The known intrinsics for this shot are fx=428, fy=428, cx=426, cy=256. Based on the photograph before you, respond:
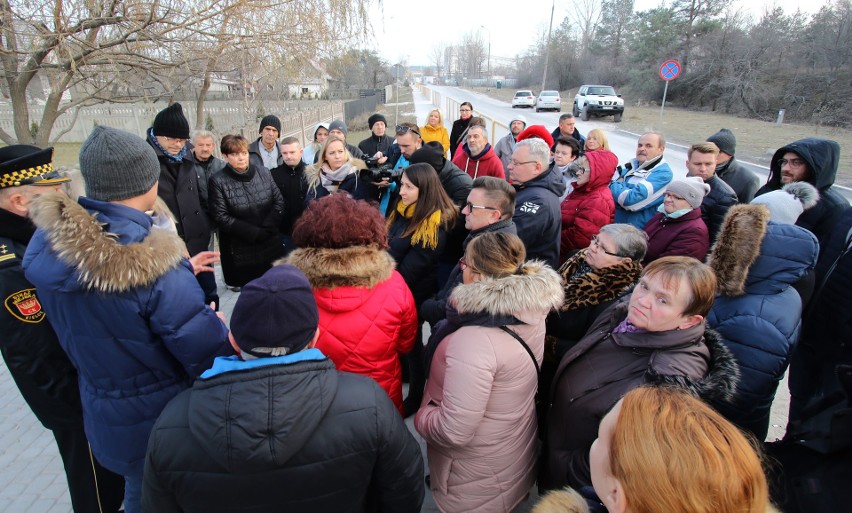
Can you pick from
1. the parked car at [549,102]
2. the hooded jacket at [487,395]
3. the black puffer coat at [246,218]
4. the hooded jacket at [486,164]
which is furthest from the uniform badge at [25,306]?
the parked car at [549,102]

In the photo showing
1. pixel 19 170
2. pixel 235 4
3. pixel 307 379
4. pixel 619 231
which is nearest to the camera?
pixel 307 379

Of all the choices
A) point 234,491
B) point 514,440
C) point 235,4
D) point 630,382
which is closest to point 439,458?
point 514,440

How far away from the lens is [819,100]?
22.5 m

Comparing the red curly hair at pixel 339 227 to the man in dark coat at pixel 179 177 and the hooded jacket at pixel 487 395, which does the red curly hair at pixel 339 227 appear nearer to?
the hooded jacket at pixel 487 395

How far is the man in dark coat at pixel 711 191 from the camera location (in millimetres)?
3481

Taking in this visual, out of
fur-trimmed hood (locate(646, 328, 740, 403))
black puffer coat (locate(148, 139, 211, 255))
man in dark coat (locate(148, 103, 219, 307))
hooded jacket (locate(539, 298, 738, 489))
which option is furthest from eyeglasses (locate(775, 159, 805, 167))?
black puffer coat (locate(148, 139, 211, 255))

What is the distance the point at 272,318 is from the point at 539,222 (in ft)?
7.44

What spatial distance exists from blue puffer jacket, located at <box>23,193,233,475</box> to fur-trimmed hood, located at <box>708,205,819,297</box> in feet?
7.43

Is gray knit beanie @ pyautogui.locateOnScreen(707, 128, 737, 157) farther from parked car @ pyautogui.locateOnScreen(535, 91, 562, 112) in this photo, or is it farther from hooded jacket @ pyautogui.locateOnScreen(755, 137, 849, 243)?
parked car @ pyautogui.locateOnScreen(535, 91, 562, 112)

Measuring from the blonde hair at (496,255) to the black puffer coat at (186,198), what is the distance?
3332 mm

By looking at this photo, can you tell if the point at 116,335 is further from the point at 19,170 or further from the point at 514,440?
the point at 514,440

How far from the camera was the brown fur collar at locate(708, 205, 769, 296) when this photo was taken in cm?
195

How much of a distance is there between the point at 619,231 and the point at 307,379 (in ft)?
6.08

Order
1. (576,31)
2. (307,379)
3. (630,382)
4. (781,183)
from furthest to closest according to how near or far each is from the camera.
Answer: (576,31)
(781,183)
(630,382)
(307,379)
